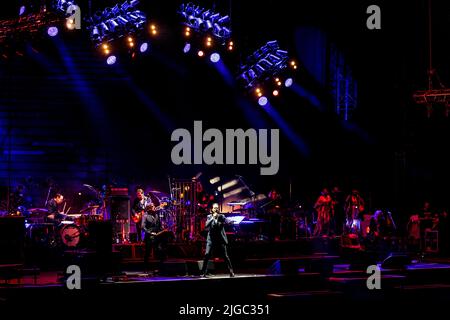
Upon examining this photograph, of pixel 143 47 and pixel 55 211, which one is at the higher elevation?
pixel 143 47

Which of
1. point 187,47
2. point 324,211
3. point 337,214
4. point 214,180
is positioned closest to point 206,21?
point 187,47

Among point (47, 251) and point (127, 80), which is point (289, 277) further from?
point (127, 80)

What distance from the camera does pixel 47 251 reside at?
62.1 feet

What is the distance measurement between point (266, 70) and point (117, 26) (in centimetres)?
567

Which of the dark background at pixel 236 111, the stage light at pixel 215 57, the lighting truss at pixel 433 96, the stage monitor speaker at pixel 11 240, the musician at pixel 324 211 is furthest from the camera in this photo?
the stage light at pixel 215 57

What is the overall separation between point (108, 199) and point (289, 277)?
7.22 metres

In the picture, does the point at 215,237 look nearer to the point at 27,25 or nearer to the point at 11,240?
the point at 11,240

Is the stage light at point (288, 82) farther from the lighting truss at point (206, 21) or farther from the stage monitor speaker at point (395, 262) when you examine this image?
the stage monitor speaker at point (395, 262)

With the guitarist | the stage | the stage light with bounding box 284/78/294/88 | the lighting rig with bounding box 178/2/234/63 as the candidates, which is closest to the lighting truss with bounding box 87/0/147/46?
the lighting rig with bounding box 178/2/234/63

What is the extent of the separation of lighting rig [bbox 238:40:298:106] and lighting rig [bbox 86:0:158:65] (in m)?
3.77

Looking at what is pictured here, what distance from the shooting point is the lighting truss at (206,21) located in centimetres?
2234

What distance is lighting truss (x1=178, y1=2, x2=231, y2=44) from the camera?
22344 millimetres

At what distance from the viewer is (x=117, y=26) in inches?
846

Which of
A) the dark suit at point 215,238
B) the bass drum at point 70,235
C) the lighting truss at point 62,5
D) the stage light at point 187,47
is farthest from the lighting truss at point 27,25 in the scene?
the dark suit at point 215,238
